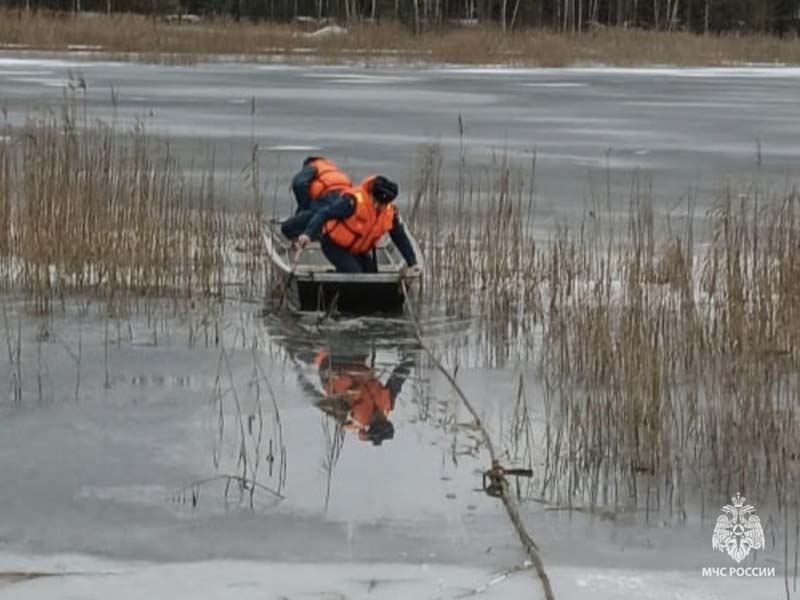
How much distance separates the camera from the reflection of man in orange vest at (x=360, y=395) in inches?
248

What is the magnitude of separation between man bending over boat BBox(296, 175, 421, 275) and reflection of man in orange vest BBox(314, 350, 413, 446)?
1.07 meters

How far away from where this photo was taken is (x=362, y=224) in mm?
8461

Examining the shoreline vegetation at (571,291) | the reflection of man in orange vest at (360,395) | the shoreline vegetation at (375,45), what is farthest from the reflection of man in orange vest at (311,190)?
the shoreline vegetation at (375,45)

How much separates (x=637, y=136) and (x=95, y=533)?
41.6 ft

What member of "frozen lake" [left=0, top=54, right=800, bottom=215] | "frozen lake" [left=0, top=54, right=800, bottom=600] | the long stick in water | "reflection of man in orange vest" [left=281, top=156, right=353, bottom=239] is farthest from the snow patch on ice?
the long stick in water

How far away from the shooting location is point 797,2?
5134 cm

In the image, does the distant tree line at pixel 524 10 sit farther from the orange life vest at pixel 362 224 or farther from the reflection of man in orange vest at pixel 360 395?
the reflection of man in orange vest at pixel 360 395

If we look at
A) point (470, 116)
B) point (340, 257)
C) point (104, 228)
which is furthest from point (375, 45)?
point (340, 257)

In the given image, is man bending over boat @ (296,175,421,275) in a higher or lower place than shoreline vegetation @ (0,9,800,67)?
lower

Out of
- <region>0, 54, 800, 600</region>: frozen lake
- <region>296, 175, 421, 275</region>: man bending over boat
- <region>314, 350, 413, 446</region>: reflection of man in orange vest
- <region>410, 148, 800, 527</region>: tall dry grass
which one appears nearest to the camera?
<region>0, 54, 800, 600</region>: frozen lake

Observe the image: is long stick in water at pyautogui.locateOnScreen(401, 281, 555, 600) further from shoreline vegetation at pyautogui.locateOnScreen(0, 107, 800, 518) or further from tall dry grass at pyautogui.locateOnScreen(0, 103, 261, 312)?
tall dry grass at pyautogui.locateOnScreen(0, 103, 261, 312)

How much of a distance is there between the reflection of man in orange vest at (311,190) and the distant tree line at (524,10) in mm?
39019

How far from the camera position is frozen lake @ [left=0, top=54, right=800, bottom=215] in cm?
1348

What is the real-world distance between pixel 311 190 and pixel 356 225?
1.98ft
